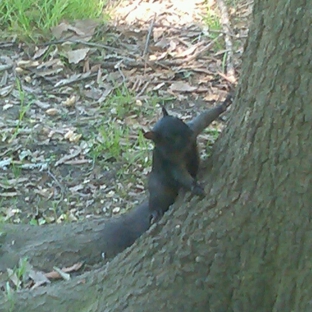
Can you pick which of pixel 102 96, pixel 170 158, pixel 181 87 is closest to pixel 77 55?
pixel 102 96

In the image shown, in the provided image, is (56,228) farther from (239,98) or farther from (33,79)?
(33,79)

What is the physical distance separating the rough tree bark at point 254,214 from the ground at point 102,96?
136 centimetres

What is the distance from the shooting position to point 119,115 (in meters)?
4.74

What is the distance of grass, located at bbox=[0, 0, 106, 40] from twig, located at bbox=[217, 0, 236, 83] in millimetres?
1020

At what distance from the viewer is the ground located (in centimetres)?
412

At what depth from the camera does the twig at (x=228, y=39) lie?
5.06 meters

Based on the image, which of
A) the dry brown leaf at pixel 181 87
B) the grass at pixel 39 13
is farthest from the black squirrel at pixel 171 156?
the grass at pixel 39 13

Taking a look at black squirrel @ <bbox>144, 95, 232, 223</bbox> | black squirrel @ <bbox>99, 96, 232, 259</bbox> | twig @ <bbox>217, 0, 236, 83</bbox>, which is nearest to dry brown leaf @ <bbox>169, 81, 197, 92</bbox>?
twig @ <bbox>217, 0, 236, 83</bbox>

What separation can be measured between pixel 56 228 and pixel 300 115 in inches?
71.7

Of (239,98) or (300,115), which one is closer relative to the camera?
(300,115)

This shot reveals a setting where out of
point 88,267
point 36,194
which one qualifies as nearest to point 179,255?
point 88,267

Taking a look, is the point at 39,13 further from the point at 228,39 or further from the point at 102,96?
the point at 228,39

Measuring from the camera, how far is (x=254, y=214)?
93.4 inches

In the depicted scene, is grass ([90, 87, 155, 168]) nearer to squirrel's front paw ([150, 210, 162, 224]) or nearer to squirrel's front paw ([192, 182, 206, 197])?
squirrel's front paw ([150, 210, 162, 224])
